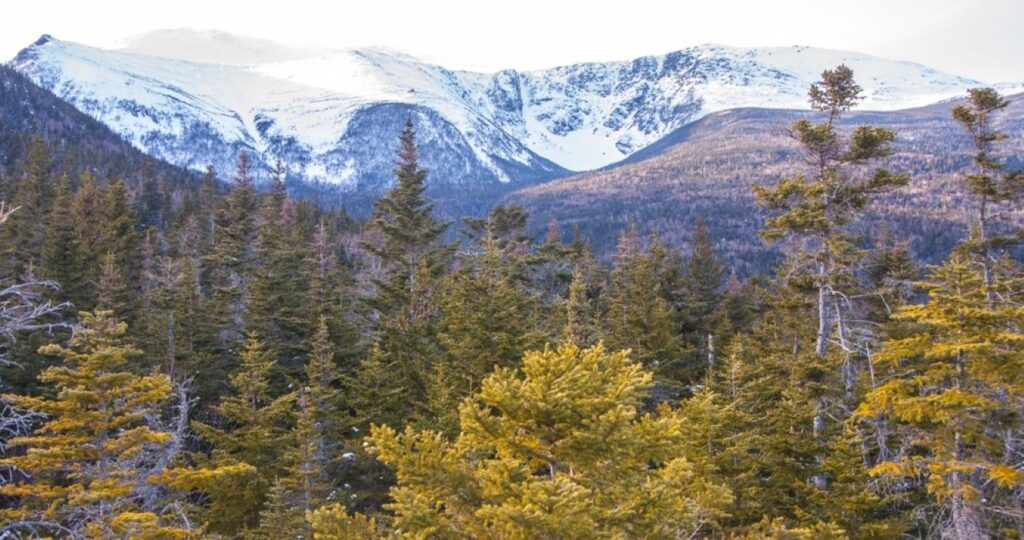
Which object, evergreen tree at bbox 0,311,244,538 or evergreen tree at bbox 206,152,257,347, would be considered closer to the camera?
evergreen tree at bbox 0,311,244,538

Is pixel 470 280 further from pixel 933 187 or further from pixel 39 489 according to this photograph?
pixel 933 187

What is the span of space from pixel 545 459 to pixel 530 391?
971 mm

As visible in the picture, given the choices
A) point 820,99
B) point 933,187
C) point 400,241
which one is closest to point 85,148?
point 400,241

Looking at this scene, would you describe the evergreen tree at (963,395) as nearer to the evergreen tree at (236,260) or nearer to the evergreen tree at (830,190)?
the evergreen tree at (830,190)

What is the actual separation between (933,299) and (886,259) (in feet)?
76.4

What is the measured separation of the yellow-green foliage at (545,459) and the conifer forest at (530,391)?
3 cm

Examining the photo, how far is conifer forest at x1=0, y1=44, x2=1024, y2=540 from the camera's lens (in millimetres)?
6879

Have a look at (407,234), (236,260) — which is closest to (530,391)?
(407,234)

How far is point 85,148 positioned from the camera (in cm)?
10994

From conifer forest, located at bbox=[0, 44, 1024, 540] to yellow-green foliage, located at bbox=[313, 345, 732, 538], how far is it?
3 cm

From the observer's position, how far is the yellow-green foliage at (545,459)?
6.34 meters

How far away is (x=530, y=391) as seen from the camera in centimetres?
662

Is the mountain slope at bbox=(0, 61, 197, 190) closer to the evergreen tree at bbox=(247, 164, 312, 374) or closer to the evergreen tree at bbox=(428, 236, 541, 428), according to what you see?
the evergreen tree at bbox=(247, 164, 312, 374)

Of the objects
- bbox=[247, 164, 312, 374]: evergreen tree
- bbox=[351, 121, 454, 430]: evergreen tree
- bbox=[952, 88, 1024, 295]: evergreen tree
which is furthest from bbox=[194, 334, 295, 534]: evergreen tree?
bbox=[952, 88, 1024, 295]: evergreen tree
